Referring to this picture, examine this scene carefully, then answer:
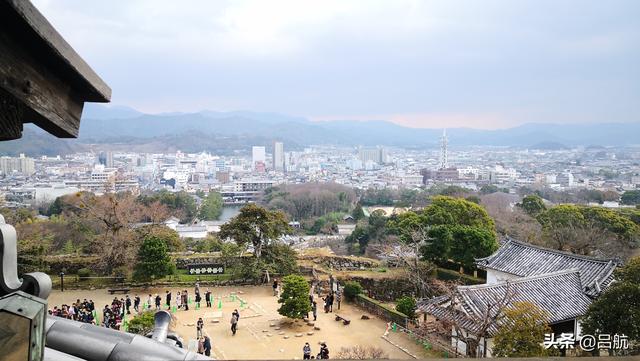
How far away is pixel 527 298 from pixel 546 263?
3567mm

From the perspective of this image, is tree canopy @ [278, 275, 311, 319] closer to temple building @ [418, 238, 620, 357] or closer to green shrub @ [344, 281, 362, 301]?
green shrub @ [344, 281, 362, 301]

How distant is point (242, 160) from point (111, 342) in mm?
128576

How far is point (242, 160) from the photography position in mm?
128625

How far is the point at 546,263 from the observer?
1472 cm

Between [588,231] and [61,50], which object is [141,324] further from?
[588,231]

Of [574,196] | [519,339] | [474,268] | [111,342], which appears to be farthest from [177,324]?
[574,196]

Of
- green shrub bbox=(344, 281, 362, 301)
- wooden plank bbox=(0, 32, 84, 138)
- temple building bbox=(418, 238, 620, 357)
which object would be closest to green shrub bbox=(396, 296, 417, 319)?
temple building bbox=(418, 238, 620, 357)

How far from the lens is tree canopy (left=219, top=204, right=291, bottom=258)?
1634cm

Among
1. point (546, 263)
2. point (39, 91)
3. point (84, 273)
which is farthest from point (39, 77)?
point (84, 273)

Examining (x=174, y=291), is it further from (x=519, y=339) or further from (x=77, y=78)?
(x=77, y=78)

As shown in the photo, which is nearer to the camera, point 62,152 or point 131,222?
point 131,222

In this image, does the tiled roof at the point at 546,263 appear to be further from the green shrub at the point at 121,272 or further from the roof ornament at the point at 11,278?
the roof ornament at the point at 11,278

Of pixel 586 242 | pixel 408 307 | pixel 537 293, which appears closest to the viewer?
pixel 537 293

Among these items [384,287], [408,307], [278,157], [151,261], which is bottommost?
[384,287]
